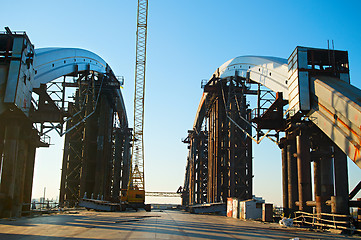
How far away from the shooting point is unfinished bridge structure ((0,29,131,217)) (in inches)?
1303

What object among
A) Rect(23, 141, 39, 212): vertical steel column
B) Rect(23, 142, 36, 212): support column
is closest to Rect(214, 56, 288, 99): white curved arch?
Rect(23, 141, 39, 212): vertical steel column

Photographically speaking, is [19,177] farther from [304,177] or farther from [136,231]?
[304,177]

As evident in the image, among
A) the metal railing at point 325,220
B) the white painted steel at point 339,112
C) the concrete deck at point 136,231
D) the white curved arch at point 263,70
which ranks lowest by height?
the concrete deck at point 136,231

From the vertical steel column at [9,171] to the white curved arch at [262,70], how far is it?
24573 millimetres

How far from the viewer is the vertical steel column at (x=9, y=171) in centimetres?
3238

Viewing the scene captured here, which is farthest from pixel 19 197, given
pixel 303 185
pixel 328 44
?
pixel 328 44

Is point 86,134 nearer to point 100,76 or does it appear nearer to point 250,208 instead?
point 100,76

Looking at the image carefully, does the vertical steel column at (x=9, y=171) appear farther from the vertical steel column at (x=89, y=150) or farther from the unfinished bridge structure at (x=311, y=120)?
the vertical steel column at (x=89, y=150)

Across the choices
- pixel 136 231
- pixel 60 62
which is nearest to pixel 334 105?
pixel 136 231

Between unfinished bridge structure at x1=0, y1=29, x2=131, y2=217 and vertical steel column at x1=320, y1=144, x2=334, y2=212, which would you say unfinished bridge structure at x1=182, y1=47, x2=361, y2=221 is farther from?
unfinished bridge structure at x1=0, y1=29, x2=131, y2=217

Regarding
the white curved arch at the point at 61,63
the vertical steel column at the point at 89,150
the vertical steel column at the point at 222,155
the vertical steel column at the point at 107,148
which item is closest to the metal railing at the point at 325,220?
the white curved arch at the point at 61,63

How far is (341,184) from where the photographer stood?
28.2 metres

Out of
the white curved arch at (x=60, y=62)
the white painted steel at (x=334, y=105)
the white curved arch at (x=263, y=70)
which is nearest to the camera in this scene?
the white painted steel at (x=334, y=105)

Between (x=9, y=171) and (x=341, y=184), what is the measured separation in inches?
1059
